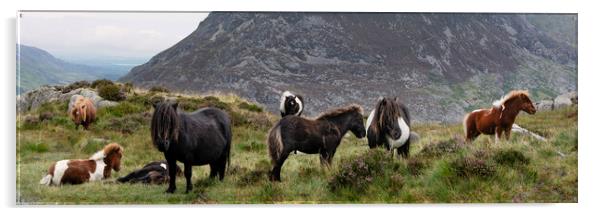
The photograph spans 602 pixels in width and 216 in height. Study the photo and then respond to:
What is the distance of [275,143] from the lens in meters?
12.2

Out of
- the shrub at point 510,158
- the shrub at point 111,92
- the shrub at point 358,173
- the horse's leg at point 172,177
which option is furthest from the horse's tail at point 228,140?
the shrub at point 510,158

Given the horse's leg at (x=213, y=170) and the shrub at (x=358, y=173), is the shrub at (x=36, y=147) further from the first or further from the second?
the shrub at (x=358, y=173)

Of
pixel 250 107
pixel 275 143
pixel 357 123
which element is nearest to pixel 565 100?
pixel 357 123

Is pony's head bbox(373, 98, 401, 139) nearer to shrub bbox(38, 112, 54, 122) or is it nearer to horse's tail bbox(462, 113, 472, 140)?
horse's tail bbox(462, 113, 472, 140)

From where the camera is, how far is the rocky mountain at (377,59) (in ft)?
41.9

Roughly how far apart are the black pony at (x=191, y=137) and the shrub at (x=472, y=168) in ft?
10.9

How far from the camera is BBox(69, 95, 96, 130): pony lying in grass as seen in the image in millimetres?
12688

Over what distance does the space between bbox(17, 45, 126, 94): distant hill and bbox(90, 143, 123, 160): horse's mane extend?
106 centimetres

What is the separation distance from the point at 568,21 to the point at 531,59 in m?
0.87

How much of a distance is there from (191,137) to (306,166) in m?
1.77

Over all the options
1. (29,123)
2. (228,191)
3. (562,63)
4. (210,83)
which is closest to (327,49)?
(210,83)

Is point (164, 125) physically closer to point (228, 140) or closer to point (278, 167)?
point (228, 140)

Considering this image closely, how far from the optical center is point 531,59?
43.5 ft
